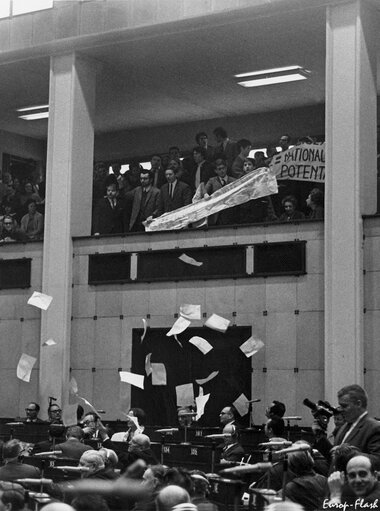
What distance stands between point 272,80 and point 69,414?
909cm

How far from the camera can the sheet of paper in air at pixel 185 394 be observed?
2228 cm

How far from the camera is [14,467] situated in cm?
1428

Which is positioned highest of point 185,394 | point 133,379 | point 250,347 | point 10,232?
point 10,232

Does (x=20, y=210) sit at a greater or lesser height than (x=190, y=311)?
greater

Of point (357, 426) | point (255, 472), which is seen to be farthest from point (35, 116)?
point (255, 472)

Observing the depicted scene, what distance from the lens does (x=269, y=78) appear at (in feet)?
88.3

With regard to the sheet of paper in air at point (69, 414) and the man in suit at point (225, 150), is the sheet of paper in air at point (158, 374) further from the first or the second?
the man in suit at point (225, 150)

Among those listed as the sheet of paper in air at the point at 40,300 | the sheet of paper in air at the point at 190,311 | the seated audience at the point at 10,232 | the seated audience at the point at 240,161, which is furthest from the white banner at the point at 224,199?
the seated audience at the point at 10,232

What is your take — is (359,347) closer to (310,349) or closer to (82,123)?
(310,349)

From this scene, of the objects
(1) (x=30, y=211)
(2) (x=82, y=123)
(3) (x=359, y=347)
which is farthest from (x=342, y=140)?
(1) (x=30, y=211)

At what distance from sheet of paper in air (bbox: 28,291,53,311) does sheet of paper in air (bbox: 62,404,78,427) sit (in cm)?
206

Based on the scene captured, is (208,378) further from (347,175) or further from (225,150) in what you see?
(225,150)

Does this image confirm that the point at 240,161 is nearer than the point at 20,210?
Yes

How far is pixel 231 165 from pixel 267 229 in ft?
12.8
